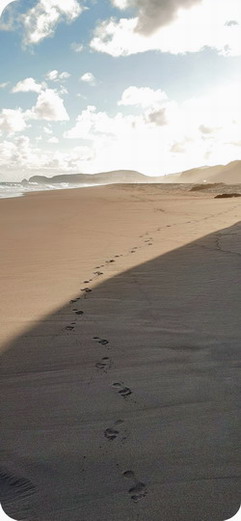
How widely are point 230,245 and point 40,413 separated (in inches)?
172

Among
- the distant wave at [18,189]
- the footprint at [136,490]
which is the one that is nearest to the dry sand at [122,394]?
the footprint at [136,490]

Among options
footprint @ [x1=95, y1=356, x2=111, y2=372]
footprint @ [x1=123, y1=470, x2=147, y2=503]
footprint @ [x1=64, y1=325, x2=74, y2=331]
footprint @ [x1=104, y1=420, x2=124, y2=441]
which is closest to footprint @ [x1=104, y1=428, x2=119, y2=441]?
footprint @ [x1=104, y1=420, x2=124, y2=441]

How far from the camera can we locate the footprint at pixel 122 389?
2.11 meters

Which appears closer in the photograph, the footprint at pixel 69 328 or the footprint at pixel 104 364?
the footprint at pixel 104 364

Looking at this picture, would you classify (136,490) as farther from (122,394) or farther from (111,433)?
(122,394)

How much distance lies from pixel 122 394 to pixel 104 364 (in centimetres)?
36

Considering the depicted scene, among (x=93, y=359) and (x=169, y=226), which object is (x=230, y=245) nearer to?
(x=169, y=226)

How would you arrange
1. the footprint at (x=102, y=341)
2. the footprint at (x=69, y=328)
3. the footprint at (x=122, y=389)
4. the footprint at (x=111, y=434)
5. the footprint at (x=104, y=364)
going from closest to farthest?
the footprint at (x=111, y=434) < the footprint at (x=122, y=389) < the footprint at (x=104, y=364) < the footprint at (x=102, y=341) < the footprint at (x=69, y=328)

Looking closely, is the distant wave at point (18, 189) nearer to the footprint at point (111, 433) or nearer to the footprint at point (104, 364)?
the footprint at point (104, 364)

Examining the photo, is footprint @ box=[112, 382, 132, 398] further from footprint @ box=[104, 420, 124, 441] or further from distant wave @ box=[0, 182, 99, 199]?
distant wave @ box=[0, 182, 99, 199]

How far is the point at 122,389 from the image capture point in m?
2.16

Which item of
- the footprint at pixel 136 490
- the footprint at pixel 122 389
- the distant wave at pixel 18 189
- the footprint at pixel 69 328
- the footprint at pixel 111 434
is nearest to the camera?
the footprint at pixel 136 490

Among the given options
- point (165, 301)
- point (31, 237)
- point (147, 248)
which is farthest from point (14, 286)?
point (31, 237)

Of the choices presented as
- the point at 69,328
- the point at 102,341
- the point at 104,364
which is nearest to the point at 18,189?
the point at 69,328
